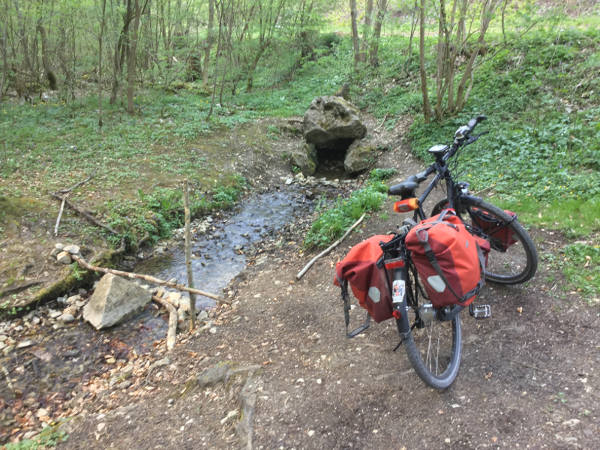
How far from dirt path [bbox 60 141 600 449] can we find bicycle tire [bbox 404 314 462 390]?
133 millimetres

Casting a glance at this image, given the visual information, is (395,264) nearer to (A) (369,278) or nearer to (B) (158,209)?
(A) (369,278)

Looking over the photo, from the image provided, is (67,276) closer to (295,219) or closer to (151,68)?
(295,219)

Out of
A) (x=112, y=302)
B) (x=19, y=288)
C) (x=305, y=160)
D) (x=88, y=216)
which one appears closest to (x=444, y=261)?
(x=112, y=302)

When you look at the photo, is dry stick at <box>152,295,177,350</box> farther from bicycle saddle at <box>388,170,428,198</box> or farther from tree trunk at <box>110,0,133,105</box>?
tree trunk at <box>110,0,133,105</box>

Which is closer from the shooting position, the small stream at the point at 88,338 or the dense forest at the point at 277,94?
the small stream at the point at 88,338

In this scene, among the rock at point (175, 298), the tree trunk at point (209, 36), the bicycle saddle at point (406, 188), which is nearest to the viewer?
the bicycle saddle at point (406, 188)

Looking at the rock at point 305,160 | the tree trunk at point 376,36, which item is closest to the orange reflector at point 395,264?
the rock at point 305,160

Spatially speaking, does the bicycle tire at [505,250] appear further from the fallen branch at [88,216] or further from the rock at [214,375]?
the fallen branch at [88,216]

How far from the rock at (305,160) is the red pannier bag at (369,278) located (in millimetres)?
8638

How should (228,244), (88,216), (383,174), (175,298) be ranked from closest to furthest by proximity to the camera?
(175,298) < (88,216) < (228,244) < (383,174)

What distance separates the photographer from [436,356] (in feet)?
10.4

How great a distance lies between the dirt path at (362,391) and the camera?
258 centimetres

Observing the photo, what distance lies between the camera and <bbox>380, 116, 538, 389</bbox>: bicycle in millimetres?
2711

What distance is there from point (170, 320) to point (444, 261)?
13.6ft
